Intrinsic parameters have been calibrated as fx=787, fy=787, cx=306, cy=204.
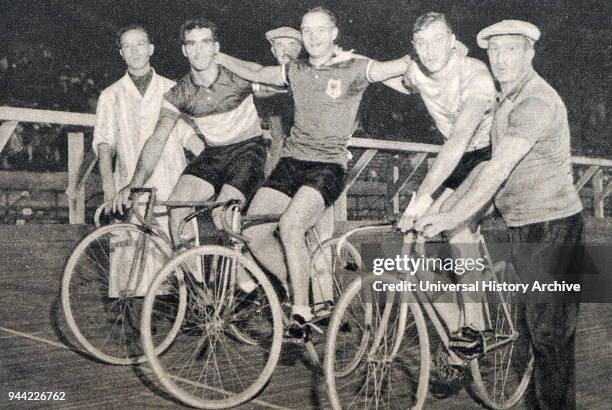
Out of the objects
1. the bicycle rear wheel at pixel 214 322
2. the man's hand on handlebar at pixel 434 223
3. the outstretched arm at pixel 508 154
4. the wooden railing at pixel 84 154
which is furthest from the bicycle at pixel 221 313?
the wooden railing at pixel 84 154

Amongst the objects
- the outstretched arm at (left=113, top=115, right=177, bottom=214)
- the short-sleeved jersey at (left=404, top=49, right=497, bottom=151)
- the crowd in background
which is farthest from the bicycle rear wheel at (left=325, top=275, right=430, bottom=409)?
the crowd in background

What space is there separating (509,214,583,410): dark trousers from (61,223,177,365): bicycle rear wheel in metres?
1.54

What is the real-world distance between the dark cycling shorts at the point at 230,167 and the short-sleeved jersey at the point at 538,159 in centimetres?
143

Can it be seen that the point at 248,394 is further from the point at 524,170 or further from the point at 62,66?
the point at 62,66

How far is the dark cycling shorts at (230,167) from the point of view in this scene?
3.80 meters

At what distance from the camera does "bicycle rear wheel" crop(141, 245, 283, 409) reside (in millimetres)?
2861

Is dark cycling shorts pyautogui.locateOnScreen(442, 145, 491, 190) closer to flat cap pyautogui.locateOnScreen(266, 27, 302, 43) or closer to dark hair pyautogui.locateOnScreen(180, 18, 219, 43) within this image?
flat cap pyautogui.locateOnScreen(266, 27, 302, 43)

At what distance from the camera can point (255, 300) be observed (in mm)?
3119

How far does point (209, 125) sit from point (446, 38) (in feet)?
4.42

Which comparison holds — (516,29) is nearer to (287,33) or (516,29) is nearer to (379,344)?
(379,344)

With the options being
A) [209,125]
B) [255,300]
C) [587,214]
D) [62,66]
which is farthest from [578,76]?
[587,214]

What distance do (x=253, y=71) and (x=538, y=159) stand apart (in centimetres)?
156

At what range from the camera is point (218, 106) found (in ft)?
12.6

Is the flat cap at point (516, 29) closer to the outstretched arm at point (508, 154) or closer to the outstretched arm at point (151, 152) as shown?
the outstretched arm at point (508, 154)
